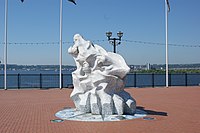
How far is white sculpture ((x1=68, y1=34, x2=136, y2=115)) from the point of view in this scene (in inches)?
430

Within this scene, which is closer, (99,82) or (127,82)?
(99,82)

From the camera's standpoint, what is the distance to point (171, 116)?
11094 millimetres

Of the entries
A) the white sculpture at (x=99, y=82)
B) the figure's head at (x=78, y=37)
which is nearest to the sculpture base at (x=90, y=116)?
the white sculpture at (x=99, y=82)

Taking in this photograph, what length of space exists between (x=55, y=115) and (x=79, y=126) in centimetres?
252

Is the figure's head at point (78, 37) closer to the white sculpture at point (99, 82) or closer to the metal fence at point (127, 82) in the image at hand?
the white sculpture at point (99, 82)

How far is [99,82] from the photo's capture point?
1124cm

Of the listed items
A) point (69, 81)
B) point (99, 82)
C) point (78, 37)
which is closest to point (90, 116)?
point (99, 82)

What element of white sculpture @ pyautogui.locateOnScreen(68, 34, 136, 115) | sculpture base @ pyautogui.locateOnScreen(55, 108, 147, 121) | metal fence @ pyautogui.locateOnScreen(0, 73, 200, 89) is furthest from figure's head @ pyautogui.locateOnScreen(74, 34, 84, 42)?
metal fence @ pyautogui.locateOnScreen(0, 73, 200, 89)

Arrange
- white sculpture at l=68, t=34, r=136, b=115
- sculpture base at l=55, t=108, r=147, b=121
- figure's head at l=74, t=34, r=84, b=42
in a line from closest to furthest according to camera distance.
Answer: sculpture base at l=55, t=108, r=147, b=121
white sculpture at l=68, t=34, r=136, b=115
figure's head at l=74, t=34, r=84, b=42

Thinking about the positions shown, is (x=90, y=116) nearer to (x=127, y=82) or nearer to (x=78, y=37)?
(x=78, y=37)

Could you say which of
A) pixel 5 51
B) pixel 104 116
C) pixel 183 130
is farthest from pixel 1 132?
pixel 5 51

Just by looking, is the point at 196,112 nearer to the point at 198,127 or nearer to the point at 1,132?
the point at 198,127

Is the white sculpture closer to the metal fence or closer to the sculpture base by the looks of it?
the sculpture base

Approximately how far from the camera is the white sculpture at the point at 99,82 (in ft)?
35.8
